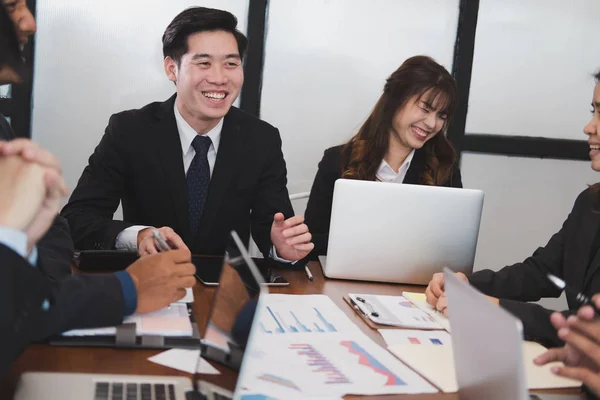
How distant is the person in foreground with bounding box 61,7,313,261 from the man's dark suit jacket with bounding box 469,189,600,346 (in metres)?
0.81

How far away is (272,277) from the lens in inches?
79.5

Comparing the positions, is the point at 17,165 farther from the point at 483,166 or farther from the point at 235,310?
the point at 483,166

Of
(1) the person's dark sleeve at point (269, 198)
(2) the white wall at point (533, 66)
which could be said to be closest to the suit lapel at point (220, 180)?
(1) the person's dark sleeve at point (269, 198)

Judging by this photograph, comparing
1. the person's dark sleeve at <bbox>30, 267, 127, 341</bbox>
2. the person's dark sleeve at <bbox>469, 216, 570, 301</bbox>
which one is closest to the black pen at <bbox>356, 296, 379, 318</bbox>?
the person's dark sleeve at <bbox>469, 216, 570, 301</bbox>

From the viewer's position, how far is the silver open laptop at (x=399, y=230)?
2018 mm

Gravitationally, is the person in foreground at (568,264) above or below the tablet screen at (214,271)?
above

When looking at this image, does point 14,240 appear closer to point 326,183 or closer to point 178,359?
point 178,359

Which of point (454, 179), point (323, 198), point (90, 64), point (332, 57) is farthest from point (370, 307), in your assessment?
point (90, 64)

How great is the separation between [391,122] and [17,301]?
2.27 m

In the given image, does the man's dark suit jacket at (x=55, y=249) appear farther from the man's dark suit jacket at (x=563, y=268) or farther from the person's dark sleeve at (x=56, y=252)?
the man's dark suit jacket at (x=563, y=268)

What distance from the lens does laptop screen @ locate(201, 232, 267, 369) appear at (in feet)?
3.36

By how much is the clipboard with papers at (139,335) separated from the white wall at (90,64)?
228 centimetres

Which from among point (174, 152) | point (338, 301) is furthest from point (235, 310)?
point (174, 152)

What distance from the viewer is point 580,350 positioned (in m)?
1.27
